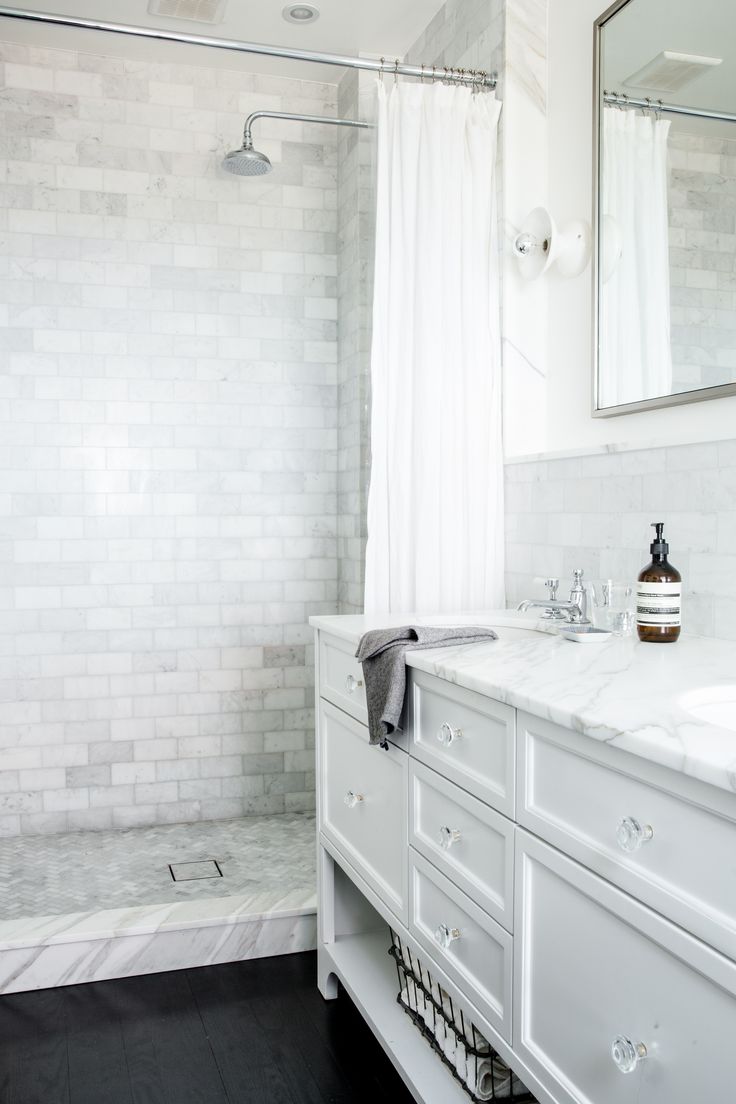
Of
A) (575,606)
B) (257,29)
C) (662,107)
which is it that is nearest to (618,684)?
(575,606)

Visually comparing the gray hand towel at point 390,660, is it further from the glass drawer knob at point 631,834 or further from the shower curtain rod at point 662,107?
the shower curtain rod at point 662,107

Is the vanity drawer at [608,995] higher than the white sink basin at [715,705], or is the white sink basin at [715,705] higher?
the white sink basin at [715,705]

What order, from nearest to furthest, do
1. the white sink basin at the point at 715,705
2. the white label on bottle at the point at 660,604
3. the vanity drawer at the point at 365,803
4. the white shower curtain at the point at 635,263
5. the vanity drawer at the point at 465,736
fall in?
the white sink basin at the point at 715,705 < the vanity drawer at the point at 465,736 < the white label on bottle at the point at 660,604 < the vanity drawer at the point at 365,803 < the white shower curtain at the point at 635,263

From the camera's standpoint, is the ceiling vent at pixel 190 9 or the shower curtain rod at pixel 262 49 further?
the ceiling vent at pixel 190 9

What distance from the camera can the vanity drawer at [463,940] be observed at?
1363 millimetres

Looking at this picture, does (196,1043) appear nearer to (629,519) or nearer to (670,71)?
(629,519)

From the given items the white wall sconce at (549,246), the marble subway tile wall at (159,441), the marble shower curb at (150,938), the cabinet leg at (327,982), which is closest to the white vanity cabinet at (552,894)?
the cabinet leg at (327,982)

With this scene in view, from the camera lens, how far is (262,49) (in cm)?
244

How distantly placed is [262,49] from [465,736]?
1956mm

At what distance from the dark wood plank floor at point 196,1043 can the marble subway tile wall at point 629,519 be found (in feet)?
3.85

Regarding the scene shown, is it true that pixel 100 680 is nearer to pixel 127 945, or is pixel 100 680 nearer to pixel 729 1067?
pixel 127 945

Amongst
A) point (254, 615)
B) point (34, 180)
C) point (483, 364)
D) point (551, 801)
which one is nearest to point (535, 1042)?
point (551, 801)

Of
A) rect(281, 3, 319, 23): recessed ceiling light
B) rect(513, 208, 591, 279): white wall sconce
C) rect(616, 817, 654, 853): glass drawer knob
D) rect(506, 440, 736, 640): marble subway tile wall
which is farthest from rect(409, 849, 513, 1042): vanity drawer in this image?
rect(281, 3, 319, 23): recessed ceiling light

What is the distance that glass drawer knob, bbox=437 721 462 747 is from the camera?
1.50 meters
